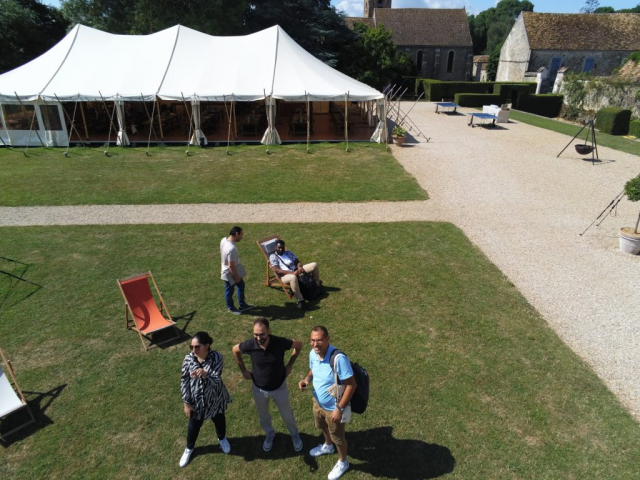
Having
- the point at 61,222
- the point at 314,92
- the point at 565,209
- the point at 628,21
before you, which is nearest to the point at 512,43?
the point at 628,21

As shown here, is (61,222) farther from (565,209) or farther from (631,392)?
(565,209)

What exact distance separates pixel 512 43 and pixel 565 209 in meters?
38.1

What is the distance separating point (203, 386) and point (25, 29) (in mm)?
36513

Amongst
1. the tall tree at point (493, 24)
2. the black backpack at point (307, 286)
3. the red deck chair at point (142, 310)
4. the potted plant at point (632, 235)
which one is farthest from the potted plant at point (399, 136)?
the tall tree at point (493, 24)

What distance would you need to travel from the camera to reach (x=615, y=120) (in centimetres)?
2136

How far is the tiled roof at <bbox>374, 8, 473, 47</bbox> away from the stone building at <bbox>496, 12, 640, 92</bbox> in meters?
11.1

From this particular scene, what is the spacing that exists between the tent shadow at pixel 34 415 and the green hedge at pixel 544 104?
3260 cm

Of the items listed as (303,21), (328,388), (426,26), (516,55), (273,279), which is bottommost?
(273,279)

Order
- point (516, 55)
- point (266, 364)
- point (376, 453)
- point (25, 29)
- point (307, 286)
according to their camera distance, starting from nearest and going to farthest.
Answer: point (266, 364) < point (376, 453) < point (307, 286) < point (25, 29) < point (516, 55)

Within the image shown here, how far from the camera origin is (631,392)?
4.85 metres

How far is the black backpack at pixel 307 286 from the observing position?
6480 millimetres

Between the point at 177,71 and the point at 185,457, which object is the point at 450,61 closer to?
the point at 177,71

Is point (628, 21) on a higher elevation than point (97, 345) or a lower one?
higher

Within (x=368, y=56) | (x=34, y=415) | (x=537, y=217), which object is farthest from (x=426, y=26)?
(x=34, y=415)
